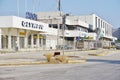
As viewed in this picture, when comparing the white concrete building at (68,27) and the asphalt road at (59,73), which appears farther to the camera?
the white concrete building at (68,27)

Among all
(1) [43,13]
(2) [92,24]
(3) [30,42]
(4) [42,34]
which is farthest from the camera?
(2) [92,24]

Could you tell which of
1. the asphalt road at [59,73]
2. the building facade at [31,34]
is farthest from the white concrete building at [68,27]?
the asphalt road at [59,73]

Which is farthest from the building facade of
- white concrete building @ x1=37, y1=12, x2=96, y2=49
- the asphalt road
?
the asphalt road

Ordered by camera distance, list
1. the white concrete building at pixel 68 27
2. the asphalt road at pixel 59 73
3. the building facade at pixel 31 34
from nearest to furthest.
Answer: the asphalt road at pixel 59 73
the building facade at pixel 31 34
the white concrete building at pixel 68 27

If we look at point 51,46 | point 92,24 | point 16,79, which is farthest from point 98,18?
point 16,79

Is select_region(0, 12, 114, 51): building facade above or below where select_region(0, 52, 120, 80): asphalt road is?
above

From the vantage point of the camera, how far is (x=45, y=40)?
84.2 m

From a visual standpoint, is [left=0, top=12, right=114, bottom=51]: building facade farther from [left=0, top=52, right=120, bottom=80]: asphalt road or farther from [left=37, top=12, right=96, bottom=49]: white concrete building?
[left=0, top=52, right=120, bottom=80]: asphalt road

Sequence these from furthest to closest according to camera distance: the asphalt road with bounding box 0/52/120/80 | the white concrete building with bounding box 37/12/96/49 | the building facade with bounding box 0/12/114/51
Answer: the white concrete building with bounding box 37/12/96/49, the building facade with bounding box 0/12/114/51, the asphalt road with bounding box 0/52/120/80

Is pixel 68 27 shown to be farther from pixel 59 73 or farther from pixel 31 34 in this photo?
pixel 59 73

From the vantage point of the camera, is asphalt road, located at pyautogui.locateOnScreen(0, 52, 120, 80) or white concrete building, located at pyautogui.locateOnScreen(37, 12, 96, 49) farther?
white concrete building, located at pyautogui.locateOnScreen(37, 12, 96, 49)

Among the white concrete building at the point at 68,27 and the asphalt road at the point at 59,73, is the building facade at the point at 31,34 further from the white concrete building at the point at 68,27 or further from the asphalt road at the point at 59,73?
the asphalt road at the point at 59,73

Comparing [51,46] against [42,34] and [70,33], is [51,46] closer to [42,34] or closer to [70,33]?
[42,34]

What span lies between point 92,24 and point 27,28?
77853 mm
